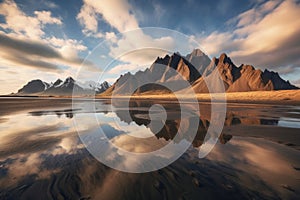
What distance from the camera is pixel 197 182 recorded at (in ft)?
16.9

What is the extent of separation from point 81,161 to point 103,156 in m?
1.00

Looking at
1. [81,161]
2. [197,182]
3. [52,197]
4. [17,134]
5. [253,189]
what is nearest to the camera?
[52,197]

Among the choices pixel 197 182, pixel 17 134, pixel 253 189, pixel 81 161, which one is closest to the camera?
pixel 253 189

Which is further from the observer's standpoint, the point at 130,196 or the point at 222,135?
the point at 222,135

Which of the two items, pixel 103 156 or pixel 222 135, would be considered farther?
pixel 222 135

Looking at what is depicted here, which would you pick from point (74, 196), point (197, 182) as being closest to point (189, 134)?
point (197, 182)

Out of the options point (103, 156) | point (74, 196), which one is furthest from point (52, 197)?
point (103, 156)

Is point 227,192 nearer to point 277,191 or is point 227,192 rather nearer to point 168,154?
point 277,191

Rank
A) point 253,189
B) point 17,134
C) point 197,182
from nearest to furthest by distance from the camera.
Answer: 1. point 253,189
2. point 197,182
3. point 17,134

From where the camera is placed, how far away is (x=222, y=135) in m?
11.1

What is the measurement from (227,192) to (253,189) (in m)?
0.89

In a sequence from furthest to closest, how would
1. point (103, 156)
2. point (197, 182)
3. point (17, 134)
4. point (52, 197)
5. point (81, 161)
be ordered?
1. point (17, 134)
2. point (103, 156)
3. point (81, 161)
4. point (197, 182)
5. point (52, 197)

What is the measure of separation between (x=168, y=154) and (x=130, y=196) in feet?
11.9

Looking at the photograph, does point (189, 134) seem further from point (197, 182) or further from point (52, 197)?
point (52, 197)
